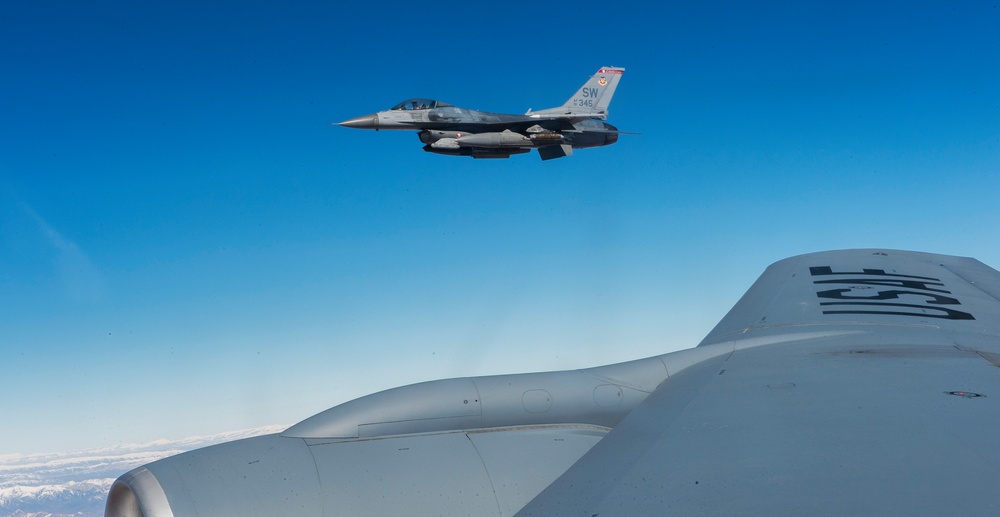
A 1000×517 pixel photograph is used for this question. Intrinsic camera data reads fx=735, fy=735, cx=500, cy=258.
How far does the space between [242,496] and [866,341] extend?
505 centimetres

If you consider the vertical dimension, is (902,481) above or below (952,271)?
below

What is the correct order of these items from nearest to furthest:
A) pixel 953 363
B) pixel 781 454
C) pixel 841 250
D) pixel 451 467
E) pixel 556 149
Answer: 1. pixel 781 454
2. pixel 451 467
3. pixel 953 363
4. pixel 841 250
5. pixel 556 149

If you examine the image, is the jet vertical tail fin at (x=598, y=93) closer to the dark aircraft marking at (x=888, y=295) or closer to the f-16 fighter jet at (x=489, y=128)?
the f-16 fighter jet at (x=489, y=128)

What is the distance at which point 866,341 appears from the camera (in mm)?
6227

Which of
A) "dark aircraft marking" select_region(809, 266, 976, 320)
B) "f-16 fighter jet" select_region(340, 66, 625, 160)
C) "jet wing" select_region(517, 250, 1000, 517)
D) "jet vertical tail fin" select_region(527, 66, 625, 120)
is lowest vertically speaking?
"jet wing" select_region(517, 250, 1000, 517)

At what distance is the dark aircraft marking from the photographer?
7.44 metres

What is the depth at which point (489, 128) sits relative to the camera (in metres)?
25.5

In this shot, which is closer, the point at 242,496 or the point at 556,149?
the point at 242,496

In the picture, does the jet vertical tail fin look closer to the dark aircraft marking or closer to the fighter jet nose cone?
the fighter jet nose cone

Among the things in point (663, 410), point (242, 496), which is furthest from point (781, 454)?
point (242, 496)

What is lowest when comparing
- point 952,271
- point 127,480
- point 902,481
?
point 902,481

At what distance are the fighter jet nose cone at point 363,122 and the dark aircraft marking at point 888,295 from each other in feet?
59.0

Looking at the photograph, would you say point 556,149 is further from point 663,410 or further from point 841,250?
point 663,410

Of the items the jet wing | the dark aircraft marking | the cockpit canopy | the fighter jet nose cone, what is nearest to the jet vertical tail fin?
the cockpit canopy
